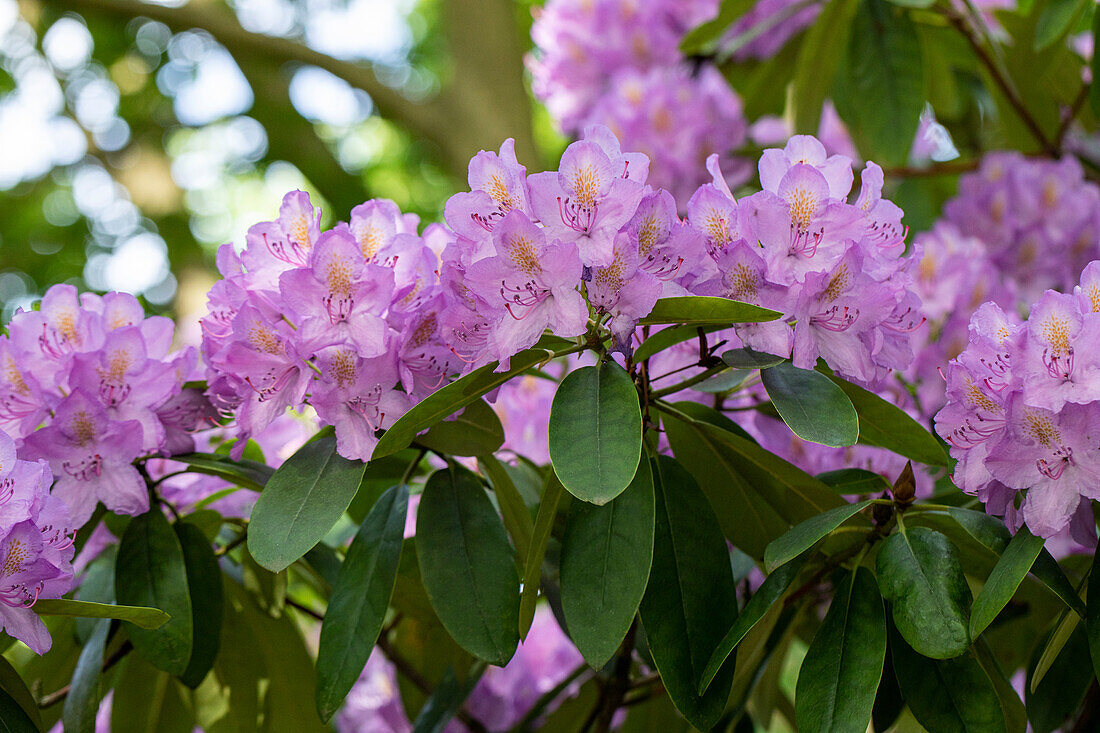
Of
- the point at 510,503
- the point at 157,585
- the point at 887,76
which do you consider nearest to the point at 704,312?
the point at 510,503

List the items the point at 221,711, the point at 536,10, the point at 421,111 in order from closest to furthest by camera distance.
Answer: the point at 221,711
the point at 536,10
the point at 421,111

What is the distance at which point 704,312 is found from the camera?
730mm

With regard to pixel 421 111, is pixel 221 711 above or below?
above

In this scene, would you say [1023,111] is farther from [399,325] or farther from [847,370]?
[399,325]

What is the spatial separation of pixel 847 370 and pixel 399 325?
14.7 inches

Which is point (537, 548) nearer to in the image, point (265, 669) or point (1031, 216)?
point (265, 669)

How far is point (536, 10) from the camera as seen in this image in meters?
2.33

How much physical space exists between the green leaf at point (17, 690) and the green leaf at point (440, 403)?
0.34 metres

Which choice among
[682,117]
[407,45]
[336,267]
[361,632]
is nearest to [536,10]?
[682,117]

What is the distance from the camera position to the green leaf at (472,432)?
2.82 feet

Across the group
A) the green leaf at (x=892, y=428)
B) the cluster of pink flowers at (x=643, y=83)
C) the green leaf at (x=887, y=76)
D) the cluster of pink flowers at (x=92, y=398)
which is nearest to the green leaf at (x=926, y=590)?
the green leaf at (x=892, y=428)

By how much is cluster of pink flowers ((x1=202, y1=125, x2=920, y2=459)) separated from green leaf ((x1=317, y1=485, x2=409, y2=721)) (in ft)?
0.31

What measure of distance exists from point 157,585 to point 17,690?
129 mm

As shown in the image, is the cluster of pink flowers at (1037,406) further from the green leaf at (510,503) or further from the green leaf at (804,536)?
the green leaf at (510,503)
